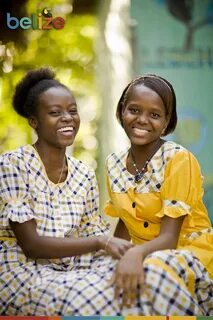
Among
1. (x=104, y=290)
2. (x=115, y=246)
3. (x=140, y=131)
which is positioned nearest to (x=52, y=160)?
(x=140, y=131)

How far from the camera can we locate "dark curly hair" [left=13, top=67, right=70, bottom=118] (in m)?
2.39

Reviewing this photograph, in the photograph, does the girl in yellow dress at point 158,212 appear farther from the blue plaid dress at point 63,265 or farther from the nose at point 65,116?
the nose at point 65,116

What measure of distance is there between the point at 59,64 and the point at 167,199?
83 cm

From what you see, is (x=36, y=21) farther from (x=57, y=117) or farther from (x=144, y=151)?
(x=144, y=151)

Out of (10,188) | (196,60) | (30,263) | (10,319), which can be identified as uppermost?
(196,60)

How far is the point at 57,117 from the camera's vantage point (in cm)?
234

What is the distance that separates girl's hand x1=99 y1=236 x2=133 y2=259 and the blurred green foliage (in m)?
0.61

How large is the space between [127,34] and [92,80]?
246 millimetres

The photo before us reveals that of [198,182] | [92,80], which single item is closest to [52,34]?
[92,80]

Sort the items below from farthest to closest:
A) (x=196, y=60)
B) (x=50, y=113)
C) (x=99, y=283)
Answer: (x=196, y=60)
(x=50, y=113)
(x=99, y=283)

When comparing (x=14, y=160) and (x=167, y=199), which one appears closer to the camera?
(x=167, y=199)

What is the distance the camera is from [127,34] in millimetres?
2699

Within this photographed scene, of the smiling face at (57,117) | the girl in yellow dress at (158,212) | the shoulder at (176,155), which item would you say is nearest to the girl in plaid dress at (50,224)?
the smiling face at (57,117)

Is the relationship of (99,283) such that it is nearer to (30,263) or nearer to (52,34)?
(30,263)
